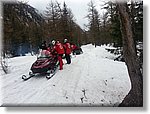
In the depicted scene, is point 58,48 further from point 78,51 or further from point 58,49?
point 78,51

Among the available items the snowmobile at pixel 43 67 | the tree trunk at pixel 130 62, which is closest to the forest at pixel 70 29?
the tree trunk at pixel 130 62

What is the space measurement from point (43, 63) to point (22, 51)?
→ 0.22 m

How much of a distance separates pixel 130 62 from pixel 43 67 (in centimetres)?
79

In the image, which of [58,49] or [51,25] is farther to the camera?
[58,49]

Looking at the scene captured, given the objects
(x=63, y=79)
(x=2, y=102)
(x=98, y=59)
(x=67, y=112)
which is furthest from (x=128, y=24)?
(x=2, y=102)

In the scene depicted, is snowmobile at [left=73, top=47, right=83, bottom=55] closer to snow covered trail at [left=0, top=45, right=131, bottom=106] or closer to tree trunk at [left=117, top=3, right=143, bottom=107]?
snow covered trail at [left=0, top=45, right=131, bottom=106]

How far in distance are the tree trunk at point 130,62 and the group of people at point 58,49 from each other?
511 mm

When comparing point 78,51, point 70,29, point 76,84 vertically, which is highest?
point 70,29

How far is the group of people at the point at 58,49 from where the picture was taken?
2131 mm

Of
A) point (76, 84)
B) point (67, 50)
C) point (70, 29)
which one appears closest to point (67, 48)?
point (67, 50)

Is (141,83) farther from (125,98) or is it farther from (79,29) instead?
(79,29)

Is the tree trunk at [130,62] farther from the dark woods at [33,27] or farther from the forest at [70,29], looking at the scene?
the dark woods at [33,27]

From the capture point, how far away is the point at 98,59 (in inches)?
85.9

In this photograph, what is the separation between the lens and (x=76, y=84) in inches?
83.1
